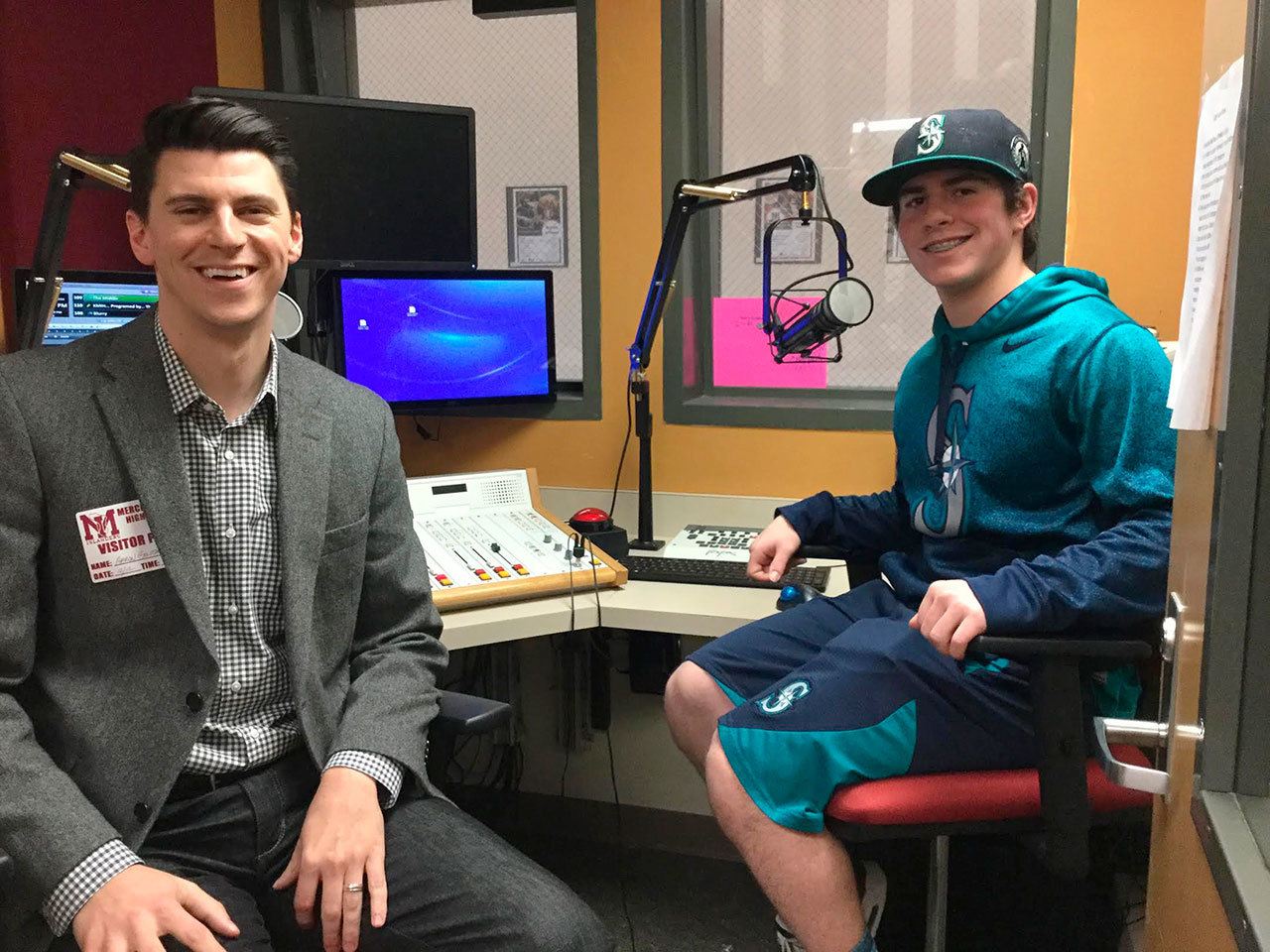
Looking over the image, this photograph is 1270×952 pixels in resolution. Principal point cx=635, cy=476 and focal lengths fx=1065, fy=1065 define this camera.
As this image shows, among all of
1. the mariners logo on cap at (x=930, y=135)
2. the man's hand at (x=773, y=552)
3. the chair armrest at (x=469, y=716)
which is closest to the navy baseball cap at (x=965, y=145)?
the mariners logo on cap at (x=930, y=135)

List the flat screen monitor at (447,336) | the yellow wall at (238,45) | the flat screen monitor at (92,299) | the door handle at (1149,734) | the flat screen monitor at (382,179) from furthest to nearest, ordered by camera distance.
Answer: the yellow wall at (238,45)
the flat screen monitor at (447,336)
the flat screen monitor at (382,179)
the flat screen monitor at (92,299)
the door handle at (1149,734)

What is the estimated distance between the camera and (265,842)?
1.35 meters

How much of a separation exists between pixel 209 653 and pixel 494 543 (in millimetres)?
844

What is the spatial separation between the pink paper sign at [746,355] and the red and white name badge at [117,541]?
1632mm

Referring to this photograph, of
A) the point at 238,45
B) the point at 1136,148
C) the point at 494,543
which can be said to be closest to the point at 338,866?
the point at 494,543

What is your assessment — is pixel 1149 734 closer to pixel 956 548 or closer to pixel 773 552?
pixel 956 548

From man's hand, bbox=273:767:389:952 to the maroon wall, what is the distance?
4.87ft

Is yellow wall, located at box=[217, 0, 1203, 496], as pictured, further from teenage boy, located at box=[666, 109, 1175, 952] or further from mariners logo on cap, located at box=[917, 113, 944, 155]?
mariners logo on cap, located at box=[917, 113, 944, 155]

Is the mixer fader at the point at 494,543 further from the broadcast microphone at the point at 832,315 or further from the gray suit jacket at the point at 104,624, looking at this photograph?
the broadcast microphone at the point at 832,315

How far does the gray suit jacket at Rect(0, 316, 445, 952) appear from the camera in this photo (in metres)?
1.19

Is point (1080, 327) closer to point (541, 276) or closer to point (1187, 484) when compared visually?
point (1187, 484)

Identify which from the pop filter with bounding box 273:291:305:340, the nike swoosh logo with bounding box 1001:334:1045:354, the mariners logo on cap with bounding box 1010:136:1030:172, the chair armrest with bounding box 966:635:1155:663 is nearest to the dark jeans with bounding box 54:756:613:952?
the chair armrest with bounding box 966:635:1155:663

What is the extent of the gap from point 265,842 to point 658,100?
1789 millimetres

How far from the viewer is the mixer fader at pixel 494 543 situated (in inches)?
76.1
